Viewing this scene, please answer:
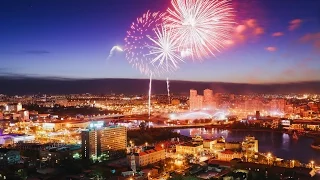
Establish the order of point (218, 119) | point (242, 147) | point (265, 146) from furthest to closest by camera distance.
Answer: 1. point (218, 119)
2. point (265, 146)
3. point (242, 147)

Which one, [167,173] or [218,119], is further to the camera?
[218,119]

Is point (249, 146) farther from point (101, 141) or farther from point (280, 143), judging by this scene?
point (101, 141)

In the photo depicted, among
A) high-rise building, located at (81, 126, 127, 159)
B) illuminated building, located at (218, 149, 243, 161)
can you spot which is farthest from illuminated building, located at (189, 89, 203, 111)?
illuminated building, located at (218, 149, 243, 161)

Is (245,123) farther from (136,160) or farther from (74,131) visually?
(136,160)

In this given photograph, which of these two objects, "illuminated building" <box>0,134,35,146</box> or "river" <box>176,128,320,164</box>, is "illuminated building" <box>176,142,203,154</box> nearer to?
"river" <box>176,128,320,164</box>

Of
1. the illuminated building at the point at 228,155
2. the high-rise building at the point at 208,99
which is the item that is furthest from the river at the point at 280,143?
the high-rise building at the point at 208,99

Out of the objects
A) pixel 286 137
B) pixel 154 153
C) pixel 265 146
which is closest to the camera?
pixel 154 153

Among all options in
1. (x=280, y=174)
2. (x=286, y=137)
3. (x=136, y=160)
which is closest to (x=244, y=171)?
(x=280, y=174)

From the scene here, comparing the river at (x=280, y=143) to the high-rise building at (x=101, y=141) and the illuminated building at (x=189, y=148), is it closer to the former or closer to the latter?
the illuminated building at (x=189, y=148)
